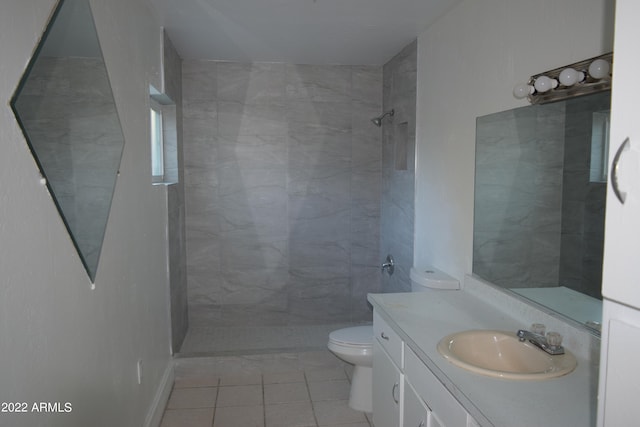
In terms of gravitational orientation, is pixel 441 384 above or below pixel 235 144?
below

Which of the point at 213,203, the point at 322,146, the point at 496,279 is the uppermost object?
the point at 322,146

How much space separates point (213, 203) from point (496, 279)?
2601 millimetres

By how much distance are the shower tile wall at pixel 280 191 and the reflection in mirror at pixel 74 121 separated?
217 cm

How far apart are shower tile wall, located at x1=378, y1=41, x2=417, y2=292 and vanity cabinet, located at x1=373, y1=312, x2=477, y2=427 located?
1.24 metres

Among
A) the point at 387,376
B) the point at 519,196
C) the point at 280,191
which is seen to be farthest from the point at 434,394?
the point at 280,191

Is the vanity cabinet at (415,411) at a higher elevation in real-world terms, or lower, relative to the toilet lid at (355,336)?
higher

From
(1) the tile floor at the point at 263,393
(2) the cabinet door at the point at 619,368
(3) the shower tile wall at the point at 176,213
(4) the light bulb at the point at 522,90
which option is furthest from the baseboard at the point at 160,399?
(4) the light bulb at the point at 522,90

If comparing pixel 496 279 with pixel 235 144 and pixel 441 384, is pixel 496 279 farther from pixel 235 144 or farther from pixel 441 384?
pixel 235 144

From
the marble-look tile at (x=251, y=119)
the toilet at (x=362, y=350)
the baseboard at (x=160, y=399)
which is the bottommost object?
the baseboard at (x=160, y=399)

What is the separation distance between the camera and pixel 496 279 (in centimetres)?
231

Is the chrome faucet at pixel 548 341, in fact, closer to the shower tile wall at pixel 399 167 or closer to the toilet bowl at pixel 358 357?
the toilet bowl at pixel 358 357

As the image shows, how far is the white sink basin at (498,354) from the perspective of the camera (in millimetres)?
1660

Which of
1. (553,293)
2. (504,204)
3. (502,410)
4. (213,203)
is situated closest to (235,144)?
(213,203)

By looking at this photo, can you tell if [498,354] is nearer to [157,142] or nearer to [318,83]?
[157,142]
